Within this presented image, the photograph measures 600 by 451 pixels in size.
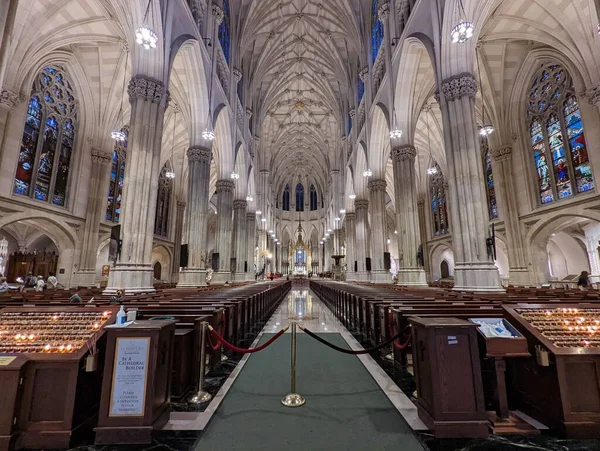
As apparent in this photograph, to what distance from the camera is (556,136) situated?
557 inches

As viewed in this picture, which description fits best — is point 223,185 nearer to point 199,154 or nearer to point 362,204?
point 199,154

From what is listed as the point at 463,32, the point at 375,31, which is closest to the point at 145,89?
the point at 463,32

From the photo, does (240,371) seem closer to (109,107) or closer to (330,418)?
(330,418)

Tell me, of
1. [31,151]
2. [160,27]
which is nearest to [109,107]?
[31,151]

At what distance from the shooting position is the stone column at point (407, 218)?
12.8 m

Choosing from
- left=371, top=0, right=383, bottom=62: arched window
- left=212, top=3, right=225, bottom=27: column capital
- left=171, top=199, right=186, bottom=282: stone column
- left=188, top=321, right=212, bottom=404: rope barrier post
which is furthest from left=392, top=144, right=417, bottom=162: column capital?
left=171, top=199, right=186, bottom=282: stone column

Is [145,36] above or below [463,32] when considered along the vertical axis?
below

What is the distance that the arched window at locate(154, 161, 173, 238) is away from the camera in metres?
24.1

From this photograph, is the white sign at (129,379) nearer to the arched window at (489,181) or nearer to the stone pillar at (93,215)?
the stone pillar at (93,215)

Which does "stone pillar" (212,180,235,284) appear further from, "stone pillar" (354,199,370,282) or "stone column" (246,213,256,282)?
"stone pillar" (354,199,370,282)

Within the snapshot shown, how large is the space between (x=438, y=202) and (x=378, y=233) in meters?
10.4

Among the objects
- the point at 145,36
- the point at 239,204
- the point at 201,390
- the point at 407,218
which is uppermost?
the point at 239,204

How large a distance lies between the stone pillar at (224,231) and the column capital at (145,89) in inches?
348

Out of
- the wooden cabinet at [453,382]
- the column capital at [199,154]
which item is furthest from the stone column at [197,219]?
the wooden cabinet at [453,382]
